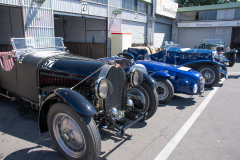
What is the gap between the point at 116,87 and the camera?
3.00 meters

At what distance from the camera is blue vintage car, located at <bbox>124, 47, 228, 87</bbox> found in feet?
22.5

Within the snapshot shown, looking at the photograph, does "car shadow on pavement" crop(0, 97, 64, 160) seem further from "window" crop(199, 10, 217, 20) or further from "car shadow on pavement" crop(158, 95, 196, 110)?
"window" crop(199, 10, 217, 20)

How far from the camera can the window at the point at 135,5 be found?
14956 mm

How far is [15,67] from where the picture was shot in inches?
153

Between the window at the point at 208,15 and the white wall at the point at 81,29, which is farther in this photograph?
the window at the point at 208,15

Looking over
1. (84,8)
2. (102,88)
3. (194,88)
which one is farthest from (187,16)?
(102,88)

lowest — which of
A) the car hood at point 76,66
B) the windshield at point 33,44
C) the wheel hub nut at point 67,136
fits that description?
the wheel hub nut at point 67,136

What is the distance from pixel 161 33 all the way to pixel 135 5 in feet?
22.2

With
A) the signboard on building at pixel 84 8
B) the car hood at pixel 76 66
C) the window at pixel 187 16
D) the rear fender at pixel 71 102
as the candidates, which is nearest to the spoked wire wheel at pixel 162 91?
the car hood at pixel 76 66

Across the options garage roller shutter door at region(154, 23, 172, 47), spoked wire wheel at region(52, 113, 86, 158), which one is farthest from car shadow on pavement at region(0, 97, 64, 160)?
garage roller shutter door at region(154, 23, 172, 47)

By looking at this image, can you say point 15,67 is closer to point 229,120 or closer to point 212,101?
point 229,120

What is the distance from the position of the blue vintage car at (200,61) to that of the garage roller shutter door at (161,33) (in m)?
13.3

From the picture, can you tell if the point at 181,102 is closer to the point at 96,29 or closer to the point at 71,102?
the point at 71,102

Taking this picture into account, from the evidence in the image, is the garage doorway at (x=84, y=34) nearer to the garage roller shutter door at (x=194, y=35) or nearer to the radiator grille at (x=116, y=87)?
the radiator grille at (x=116, y=87)
